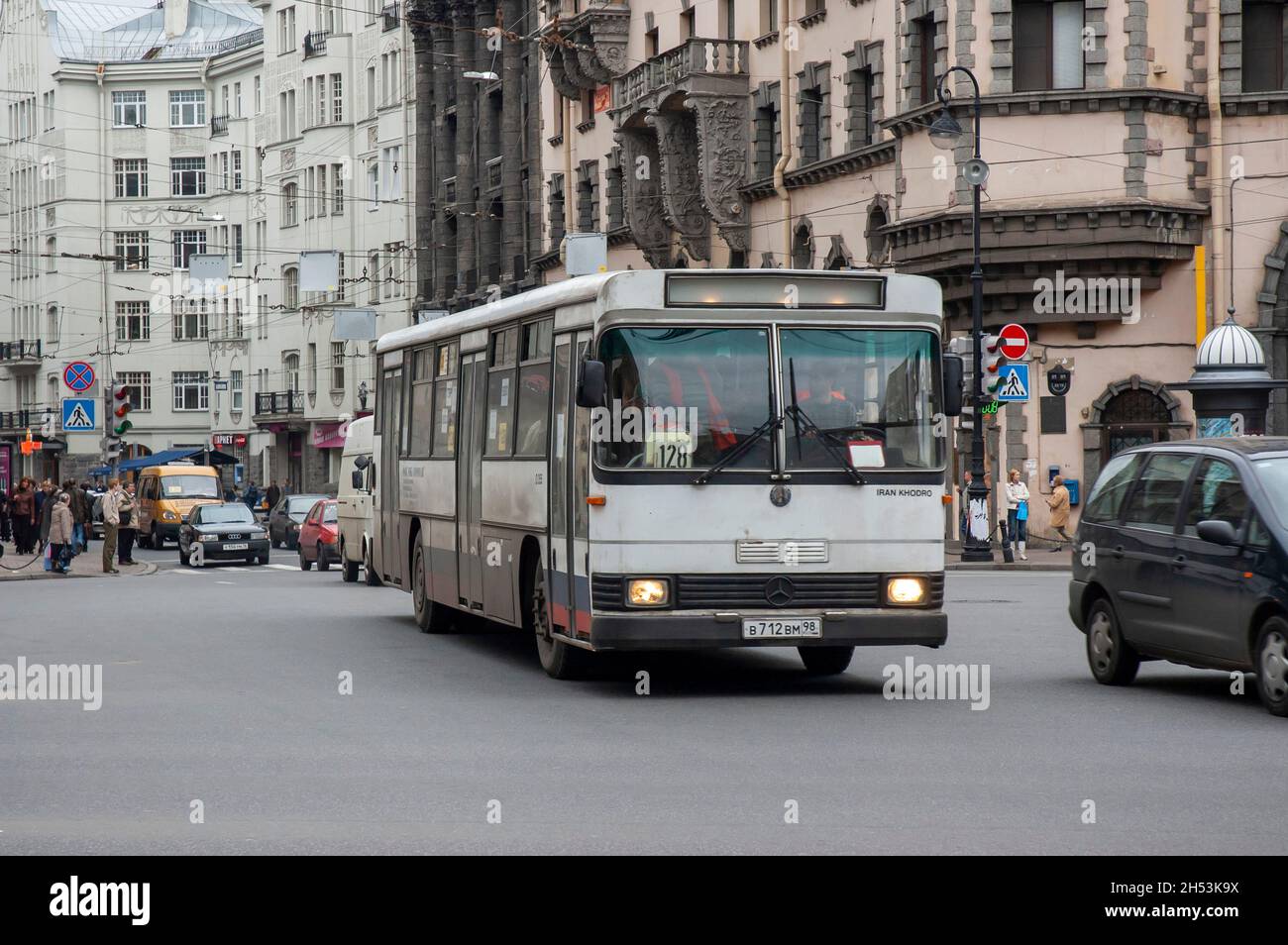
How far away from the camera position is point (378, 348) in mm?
23000

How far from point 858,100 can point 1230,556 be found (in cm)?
3250

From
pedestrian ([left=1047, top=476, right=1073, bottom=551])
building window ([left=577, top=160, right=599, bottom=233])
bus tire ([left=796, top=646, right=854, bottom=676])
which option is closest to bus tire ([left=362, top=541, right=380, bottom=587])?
pedestrian ([left=1047, top=476, right=1073, bottom=551])

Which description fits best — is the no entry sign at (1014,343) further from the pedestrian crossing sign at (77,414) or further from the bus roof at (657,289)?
the bus roof at (657,289)

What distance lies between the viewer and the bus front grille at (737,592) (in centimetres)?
1453

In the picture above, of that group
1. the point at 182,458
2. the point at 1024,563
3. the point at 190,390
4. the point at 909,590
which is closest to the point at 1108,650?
the point at 909,590

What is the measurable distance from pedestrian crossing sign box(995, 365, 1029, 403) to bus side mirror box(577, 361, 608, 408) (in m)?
23.8

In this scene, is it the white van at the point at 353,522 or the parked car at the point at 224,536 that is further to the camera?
the parked car at the point at 224,536

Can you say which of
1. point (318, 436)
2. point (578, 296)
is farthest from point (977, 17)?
point (318, 436)

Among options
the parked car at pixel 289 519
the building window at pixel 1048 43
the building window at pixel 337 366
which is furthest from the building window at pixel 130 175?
the building window at pixel 1048 43

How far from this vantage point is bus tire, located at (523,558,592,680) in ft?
52.6

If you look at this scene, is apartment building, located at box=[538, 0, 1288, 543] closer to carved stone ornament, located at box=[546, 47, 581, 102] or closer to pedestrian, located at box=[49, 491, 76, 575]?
pedestrian, located at box=[49, 491, 76, 575]

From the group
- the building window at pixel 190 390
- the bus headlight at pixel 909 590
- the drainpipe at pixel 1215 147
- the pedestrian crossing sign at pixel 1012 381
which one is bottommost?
the bus headlight at pixel 909 590

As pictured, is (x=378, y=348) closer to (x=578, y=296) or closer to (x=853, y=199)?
(x=578, y=296)

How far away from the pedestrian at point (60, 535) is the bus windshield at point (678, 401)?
81.9 ft
